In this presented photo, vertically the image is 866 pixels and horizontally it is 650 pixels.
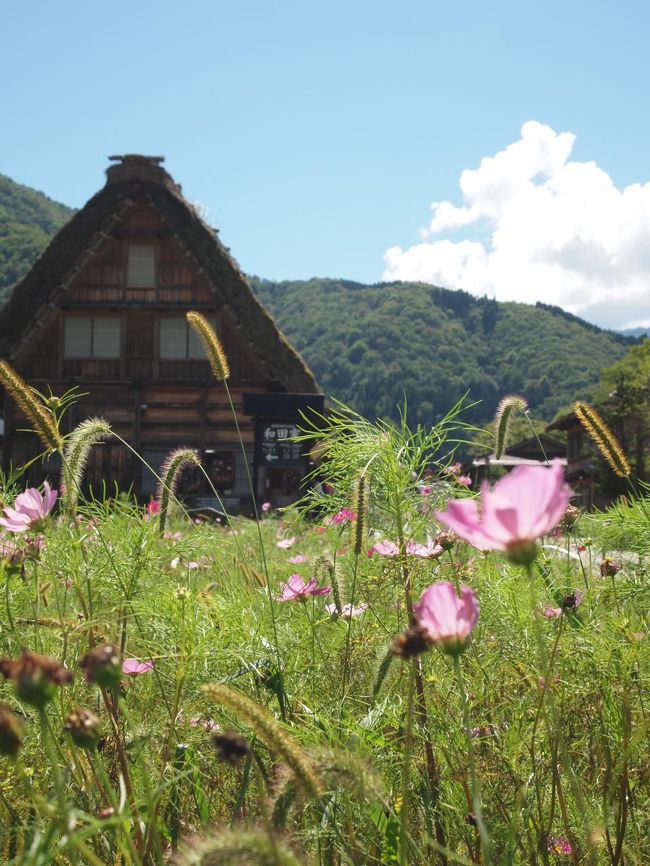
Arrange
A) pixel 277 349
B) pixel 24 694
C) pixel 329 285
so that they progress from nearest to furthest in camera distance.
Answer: pixel 24 694 → pixel 277 349 → pixel 329 285

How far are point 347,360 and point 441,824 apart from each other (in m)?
100

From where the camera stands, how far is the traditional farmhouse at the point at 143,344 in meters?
16.8

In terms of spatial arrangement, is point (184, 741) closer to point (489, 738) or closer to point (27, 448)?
point (489, 738)

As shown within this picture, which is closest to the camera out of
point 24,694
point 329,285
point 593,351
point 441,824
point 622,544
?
point 24,694

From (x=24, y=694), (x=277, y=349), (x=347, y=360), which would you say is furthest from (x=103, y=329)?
(x=347, y=360)

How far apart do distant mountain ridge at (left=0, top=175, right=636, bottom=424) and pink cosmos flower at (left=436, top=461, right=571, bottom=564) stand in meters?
75.1

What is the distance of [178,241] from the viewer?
55.5 feet

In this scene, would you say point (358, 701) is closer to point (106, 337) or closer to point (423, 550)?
point (423, 550)

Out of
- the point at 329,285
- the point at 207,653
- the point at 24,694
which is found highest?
the point at 329,285

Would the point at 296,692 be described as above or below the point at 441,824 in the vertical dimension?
above

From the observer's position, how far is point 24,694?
75 centimetres

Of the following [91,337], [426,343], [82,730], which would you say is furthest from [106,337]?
[426,343]

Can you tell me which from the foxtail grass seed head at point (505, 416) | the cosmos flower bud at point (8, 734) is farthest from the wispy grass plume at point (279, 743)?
the foxtail grass seed head at point (505, 416)

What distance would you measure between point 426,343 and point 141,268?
89.9m
